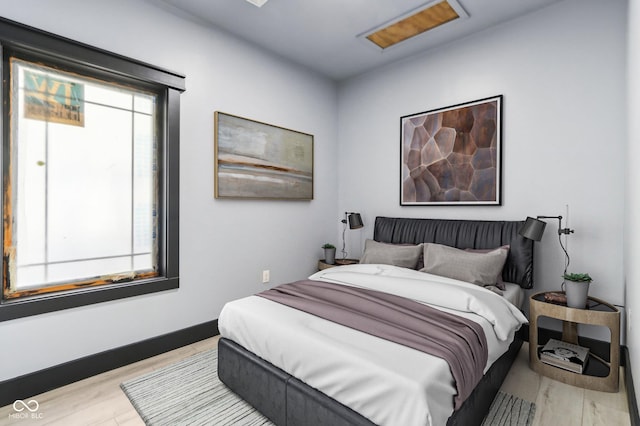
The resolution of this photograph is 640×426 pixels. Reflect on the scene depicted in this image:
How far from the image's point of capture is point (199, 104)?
2834 millimetres

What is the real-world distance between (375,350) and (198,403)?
4.02 feet

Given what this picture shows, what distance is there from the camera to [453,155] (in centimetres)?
318

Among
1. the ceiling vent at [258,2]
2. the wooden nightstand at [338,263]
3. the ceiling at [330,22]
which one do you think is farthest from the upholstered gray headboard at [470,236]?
the ceiling vent at [258,2]

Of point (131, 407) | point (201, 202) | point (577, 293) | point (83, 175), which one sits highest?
point (83, 175)

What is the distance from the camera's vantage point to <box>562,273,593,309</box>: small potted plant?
214 centimetres

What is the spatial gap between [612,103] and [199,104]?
10.8 ft

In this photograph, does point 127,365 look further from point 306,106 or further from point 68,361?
point 306,106

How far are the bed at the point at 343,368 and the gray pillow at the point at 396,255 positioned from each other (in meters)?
0.37

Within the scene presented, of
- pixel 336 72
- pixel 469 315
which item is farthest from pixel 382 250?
pixel 336 72

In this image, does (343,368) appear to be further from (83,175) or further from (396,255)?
(83,175)

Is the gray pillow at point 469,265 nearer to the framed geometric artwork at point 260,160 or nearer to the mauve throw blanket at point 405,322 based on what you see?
the mauve throw blanket at point 405,322

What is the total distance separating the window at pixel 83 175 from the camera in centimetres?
201

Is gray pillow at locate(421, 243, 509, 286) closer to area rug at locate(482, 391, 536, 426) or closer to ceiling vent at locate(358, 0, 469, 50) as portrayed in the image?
area rug at locate(482, 391, 536, 426)

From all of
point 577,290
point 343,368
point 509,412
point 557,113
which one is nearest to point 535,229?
point 577,290
